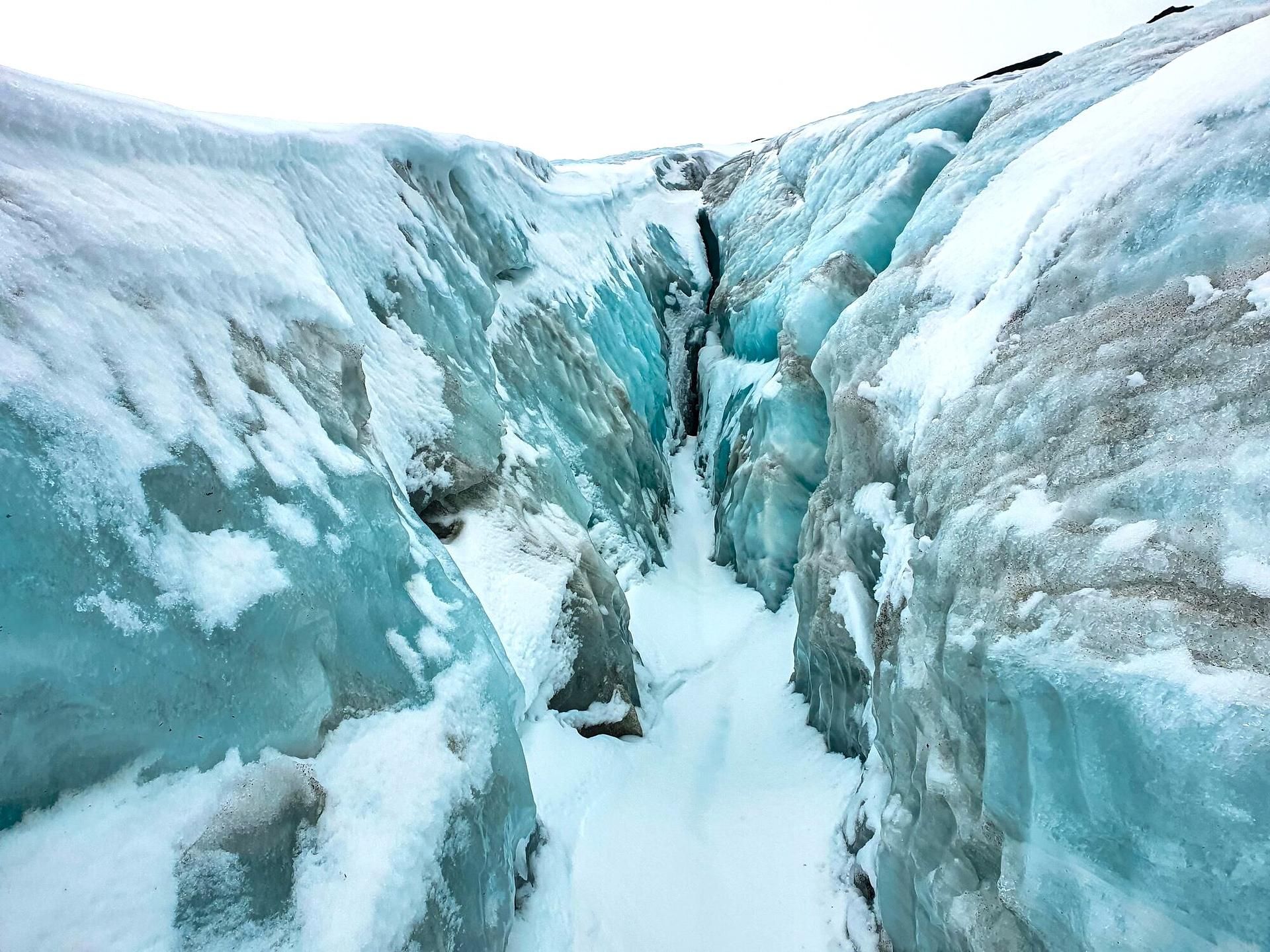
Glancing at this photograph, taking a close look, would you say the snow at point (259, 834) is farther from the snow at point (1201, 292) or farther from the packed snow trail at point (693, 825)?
the snow at point (1201, 292)

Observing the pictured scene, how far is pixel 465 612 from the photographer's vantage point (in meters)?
4.11

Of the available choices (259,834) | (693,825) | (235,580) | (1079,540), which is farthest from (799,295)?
(259,834)

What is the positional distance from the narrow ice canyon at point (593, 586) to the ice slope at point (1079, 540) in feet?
0.06

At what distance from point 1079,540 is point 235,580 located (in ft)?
10.9

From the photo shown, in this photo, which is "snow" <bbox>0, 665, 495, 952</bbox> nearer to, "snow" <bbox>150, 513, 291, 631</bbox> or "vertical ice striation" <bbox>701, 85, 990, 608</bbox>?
"snow" <bbox>150, 513, 291, 631</bbox>

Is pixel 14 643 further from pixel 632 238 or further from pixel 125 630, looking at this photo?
pixel 632 238

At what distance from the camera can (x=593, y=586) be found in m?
6.04

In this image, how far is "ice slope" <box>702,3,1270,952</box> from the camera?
1.99 meters

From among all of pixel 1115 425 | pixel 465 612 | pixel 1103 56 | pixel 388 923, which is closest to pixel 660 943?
pixel 388 923

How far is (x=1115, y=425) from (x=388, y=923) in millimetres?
3517

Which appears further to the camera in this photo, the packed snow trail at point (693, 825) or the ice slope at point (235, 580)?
the packed snow trail at point (693, 825)

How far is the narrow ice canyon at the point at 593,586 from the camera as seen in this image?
2043mm

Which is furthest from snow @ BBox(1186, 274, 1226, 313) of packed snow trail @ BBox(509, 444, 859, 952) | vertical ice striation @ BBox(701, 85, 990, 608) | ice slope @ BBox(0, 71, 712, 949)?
vertical ice striation @ BBox(701, 85, 990, 608)

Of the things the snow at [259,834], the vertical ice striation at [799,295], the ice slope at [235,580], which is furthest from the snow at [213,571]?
the vertical ice striation at [799,295]
